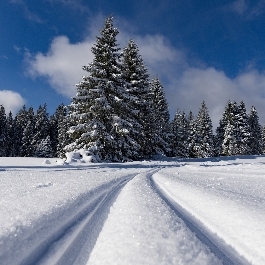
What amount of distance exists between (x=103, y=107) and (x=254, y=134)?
38.2m

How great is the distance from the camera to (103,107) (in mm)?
16797

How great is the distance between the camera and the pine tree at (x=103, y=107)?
644 inches

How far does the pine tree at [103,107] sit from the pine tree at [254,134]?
31.5 meters

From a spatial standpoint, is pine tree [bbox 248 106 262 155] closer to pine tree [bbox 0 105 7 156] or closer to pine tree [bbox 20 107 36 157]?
pine tree [bbox 20 107 36 157]

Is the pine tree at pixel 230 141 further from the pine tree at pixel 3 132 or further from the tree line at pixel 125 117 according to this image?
the pine tree at pixel 3 132

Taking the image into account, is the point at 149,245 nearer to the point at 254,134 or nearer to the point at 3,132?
the point at 254,134

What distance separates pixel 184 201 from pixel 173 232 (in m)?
1.37

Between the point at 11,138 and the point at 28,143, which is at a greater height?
the point at 11,138

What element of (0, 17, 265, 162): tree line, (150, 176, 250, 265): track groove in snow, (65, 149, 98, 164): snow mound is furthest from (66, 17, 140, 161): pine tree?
(150, 176, 250, 265): track groove in snow

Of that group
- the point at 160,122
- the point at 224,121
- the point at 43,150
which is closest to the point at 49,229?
the point at 160,122

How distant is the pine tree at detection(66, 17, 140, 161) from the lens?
16.4 m

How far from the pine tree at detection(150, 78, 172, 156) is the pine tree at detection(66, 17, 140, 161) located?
23.2 feet

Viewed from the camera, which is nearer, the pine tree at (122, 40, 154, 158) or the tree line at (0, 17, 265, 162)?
the tree line at (0, 17, 265, 162)

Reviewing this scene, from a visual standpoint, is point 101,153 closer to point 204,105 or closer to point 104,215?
point 104,215
